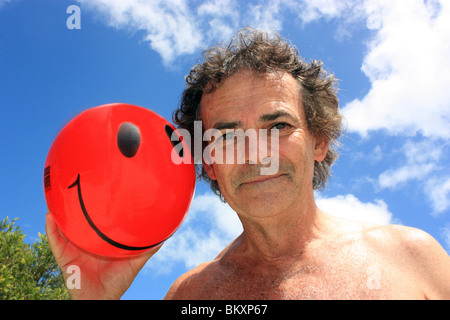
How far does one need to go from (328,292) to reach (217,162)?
1.56 m

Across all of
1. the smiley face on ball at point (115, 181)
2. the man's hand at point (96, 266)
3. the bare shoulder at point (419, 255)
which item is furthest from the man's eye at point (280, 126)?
the man's hand at point (96, 266)

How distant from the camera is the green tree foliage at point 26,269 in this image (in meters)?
11.5

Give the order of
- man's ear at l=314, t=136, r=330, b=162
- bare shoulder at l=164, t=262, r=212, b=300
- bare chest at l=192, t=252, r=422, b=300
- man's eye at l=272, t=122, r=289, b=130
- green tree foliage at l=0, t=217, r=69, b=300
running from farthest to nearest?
green tree foliage at l=0, t=217, r=69, b=300, man's ear at l=314, t=136, r=330, b=162, bare shoulder at l=164, t=262, r=212, b=300, man's eye at l=272, t=122, r=289, b=130, bare chest at l=192, t=252, r=422, b=300

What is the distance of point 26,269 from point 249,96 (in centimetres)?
1177

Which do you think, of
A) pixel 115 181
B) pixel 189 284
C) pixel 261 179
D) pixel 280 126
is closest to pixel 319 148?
pixel 280 126

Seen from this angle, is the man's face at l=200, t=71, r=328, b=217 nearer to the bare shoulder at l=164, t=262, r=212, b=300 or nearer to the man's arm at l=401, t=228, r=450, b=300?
the bare shoulder at l=164, t=262, r=212, b=300

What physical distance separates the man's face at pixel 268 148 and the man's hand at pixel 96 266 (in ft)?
3.17

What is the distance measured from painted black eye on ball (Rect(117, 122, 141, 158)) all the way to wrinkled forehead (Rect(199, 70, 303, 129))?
1.07m

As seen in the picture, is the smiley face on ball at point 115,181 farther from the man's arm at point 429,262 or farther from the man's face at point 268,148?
the man's arm at point 429,262

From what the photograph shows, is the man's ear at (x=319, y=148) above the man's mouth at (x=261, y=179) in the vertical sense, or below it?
above

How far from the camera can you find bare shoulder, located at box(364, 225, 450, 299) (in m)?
3.15

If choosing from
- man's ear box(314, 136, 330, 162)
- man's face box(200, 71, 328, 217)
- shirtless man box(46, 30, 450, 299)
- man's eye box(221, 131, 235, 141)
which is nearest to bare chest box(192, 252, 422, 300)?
shirtless man box(46, 30, 450, 299)
